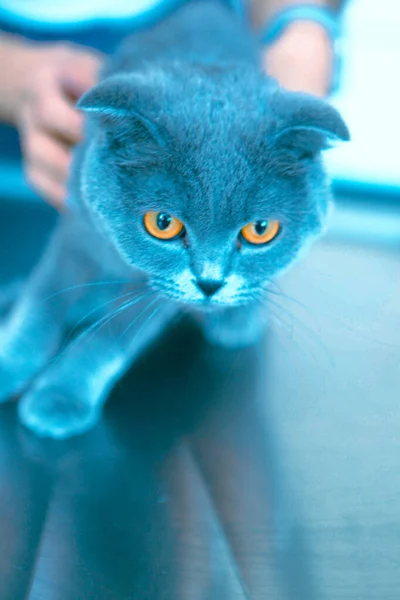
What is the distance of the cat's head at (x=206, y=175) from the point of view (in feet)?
1.58

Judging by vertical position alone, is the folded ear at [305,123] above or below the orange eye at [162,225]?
above

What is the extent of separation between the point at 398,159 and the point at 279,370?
47 centimetres

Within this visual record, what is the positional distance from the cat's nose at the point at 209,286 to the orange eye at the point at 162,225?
0.17 feet

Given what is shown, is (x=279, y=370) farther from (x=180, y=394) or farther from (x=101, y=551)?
(x=101, y=551)

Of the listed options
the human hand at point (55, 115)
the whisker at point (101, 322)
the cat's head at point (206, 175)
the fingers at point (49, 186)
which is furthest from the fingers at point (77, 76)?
the whisker at point (101, 322)

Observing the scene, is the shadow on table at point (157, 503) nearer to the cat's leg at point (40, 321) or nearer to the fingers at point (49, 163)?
the cat's leg at point (40, 321)

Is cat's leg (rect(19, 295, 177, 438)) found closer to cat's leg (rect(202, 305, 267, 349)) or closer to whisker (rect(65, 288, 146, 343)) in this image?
whisker (rect(65, 288, 146, 343))

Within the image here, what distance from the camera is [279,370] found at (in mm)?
774

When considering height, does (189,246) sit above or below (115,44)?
below

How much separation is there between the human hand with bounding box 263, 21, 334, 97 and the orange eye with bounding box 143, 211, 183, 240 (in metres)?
0.27

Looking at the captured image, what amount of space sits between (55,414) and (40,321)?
0.13 meters

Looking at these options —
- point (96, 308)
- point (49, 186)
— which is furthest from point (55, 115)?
point (96, 308)

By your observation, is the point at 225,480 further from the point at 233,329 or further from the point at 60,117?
the point at 60,117

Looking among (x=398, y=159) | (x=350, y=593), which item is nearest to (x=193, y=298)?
(x=350, y=593)
